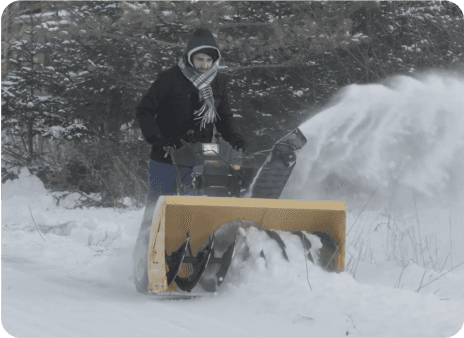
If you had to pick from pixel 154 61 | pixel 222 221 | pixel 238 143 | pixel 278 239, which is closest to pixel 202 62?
pixel 238 143

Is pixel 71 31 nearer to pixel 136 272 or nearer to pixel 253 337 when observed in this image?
pixel 136 272

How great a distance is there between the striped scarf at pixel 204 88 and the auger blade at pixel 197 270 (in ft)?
3.18

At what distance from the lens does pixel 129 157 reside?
31.3 feet

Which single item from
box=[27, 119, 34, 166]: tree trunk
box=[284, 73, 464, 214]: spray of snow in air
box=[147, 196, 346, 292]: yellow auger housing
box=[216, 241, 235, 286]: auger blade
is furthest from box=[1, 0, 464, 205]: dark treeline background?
box=[216, 241, 235, 286]: auger blade

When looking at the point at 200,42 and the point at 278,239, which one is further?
the point at 200,42

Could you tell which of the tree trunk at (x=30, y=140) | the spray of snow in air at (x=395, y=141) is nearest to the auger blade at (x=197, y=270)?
the spray of snow in air at (x=395, y=141)

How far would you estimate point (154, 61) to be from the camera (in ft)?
30.1

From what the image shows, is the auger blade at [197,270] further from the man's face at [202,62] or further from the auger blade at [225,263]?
the man's face at [202,62]

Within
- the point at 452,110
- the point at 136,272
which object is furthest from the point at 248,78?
the point at 136,272

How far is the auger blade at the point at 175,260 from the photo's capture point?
323 centimetres

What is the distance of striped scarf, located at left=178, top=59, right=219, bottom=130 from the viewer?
12.4 ft

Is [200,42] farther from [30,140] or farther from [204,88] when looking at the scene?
[30,140]

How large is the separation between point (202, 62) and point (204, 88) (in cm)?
19

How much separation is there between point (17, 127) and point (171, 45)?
3.44 meters
